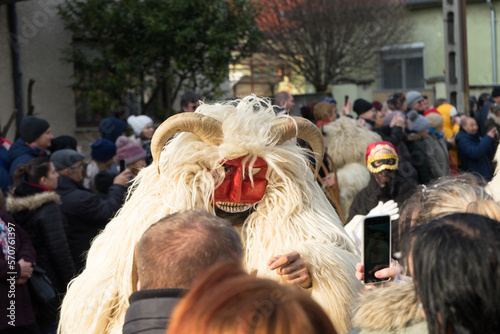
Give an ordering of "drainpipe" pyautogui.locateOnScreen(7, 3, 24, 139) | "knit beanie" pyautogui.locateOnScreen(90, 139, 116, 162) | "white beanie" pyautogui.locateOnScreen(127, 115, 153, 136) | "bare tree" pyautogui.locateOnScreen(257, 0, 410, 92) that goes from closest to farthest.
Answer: "knit beanie" pyautogui.locateOnScreen(90, 139, 116, 162) < "white beanie" pyautogui.locateOnScreen(127, 115, 153, 136) < "drainpipe" pyautogui.locateOnScreen(7, 3, 24, 139) < "bare tree" pyautogui.locateOnScreen(257, 0, 410, 92)

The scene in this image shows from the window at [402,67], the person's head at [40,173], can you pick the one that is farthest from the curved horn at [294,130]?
the window at [402,67]

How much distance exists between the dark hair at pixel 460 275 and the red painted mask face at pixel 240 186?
4.83ft

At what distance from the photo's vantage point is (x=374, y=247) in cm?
256

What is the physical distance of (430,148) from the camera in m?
7.70

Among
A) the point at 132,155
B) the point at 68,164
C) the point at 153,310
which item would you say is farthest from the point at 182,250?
the point at 132,155

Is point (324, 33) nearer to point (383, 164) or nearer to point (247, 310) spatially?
point (383, 164)

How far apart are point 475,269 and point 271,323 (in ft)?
2.00

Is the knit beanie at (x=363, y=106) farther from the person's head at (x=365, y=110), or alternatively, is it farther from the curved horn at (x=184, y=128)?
the curved horn at (x=184, y=128)

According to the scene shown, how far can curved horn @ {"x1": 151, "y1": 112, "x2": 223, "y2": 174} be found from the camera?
304cm

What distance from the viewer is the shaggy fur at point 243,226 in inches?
118

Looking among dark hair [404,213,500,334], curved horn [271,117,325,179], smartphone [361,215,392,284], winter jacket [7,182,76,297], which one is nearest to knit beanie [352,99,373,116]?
winter jacket [7,182,76,297]

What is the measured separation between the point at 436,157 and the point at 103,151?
3959 millimetres

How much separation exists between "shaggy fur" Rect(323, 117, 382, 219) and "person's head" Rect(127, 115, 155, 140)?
216 centimetres

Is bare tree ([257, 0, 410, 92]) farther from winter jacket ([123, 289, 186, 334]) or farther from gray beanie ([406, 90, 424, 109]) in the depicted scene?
winter jacket ([123, 289, 186, 334])
